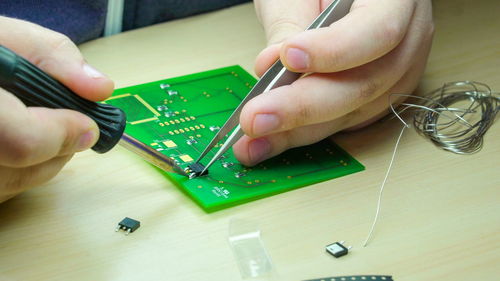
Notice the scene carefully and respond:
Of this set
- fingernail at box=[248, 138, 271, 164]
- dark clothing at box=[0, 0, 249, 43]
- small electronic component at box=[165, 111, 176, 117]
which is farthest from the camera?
dark clothing at box=[0, 0, 249, 43]

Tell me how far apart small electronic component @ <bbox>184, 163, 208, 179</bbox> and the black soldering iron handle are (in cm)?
13

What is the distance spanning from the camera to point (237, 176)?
838 millimetres

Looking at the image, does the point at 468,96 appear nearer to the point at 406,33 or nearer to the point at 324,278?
the point at 406,33

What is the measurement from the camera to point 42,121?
625mm

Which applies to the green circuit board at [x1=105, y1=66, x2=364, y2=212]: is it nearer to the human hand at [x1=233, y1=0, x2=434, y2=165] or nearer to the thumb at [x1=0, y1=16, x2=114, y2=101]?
the human hand at [x1=233, y1=0, x2=434, y2=165]

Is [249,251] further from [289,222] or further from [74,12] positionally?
[74,12]

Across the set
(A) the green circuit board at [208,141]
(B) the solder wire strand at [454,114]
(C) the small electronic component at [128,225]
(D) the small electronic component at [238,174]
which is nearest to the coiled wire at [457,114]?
(B) the solder wire strand at [454,114]

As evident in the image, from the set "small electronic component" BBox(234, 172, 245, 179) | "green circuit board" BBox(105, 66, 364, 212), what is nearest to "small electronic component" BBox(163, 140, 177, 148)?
"green circuit board" BBox(105, 66, 364, 212)

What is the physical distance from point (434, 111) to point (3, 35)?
0.63 meters

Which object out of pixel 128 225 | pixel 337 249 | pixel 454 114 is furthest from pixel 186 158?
pixel 454 114

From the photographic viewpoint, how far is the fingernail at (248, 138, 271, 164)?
84 centimetres

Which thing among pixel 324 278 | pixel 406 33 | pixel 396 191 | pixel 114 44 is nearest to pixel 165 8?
pixel 114 44

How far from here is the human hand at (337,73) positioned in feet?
2.67

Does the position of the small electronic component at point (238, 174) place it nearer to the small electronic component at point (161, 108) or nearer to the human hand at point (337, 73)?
the human hand at point (337, 73)
